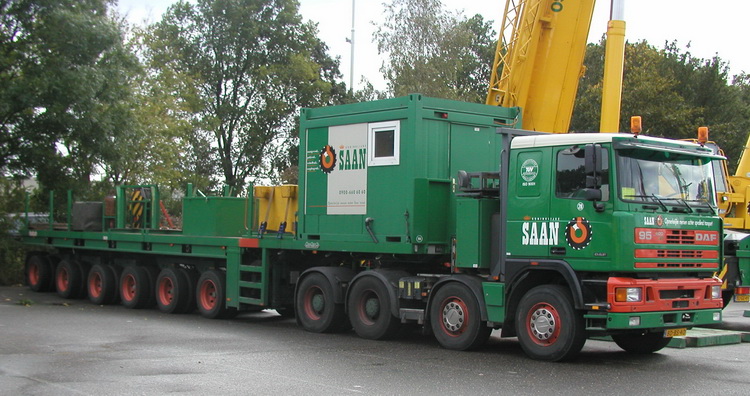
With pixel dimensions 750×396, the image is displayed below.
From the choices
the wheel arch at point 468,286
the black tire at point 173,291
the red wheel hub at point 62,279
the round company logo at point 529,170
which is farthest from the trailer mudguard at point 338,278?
the red wheel hub at point 62,279

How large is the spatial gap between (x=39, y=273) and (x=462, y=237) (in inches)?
576

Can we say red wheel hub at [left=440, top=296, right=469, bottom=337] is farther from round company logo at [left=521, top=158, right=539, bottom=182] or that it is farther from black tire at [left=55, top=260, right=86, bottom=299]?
black tire at [left=55, top=260, right=86, bottom=299]

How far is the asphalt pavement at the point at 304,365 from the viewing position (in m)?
9.47

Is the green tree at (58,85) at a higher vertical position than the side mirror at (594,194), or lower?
higher

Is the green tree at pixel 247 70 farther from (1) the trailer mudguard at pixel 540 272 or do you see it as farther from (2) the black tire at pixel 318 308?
(1) the trailer mudguard at pixel 540 272

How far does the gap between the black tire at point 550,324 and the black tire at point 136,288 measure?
10.3 m

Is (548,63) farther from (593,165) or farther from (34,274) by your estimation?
(34,274)

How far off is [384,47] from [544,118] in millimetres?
27870

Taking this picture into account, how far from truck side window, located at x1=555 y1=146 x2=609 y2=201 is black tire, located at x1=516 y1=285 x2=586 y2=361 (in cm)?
122

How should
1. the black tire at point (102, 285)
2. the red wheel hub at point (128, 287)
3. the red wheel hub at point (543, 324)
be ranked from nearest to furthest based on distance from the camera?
the red wheel hub at point (543, 324)
the red wheel hub at point (128, 287)
the black tire at point (102, 285)

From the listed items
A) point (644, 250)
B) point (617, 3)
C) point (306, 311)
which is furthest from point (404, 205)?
point (617, 3)

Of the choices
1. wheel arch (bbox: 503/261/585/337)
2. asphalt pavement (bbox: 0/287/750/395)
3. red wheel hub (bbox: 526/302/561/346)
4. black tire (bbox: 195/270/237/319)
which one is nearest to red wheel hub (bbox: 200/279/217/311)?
black tire (bbox: 195/270/237/319)

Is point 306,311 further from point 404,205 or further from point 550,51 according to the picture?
point 550,51

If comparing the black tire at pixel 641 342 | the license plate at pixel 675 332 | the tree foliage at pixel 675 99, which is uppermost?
the tree foliage at pixel 675 99
